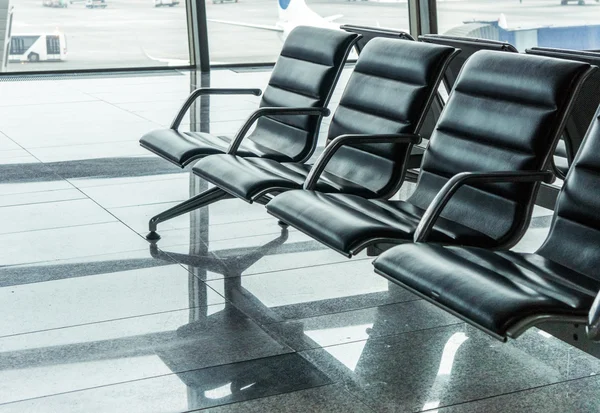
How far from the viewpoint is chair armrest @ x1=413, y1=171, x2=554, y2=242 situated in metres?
2.45

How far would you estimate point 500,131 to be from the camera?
2693mm

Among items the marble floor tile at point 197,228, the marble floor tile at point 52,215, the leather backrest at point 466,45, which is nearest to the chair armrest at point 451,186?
the leather backrest at point 466,45

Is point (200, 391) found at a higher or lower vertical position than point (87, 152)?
higher

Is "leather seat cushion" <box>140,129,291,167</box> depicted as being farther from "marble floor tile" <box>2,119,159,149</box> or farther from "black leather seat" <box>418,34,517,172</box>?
"marble floor tile" <box>2,119,159,149</box>

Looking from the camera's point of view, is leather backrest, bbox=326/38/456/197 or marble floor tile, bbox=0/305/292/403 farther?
leather backrest, bbox=326/38/456/197

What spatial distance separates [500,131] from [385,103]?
63 centimetres

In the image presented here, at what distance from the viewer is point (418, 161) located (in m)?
3.85

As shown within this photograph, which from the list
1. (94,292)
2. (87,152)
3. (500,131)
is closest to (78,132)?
(87,152)

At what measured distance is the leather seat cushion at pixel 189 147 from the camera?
12.0 ft

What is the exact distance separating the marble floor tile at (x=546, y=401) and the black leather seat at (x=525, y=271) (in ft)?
1.05

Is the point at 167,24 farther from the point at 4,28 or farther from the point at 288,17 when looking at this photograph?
the point at 4,28

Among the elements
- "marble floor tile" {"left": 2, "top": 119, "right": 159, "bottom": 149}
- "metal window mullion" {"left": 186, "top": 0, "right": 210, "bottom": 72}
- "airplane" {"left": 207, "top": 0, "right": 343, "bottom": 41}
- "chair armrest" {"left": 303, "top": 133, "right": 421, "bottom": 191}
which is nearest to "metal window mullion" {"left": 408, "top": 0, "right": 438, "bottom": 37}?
"airplane" {"left": 207, "top": 0, "right": 343, "bottom": 41}

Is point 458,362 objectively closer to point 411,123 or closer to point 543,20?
point 411,123

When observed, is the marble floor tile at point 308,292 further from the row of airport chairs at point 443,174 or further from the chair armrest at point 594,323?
the chair armrest at point 594,323
